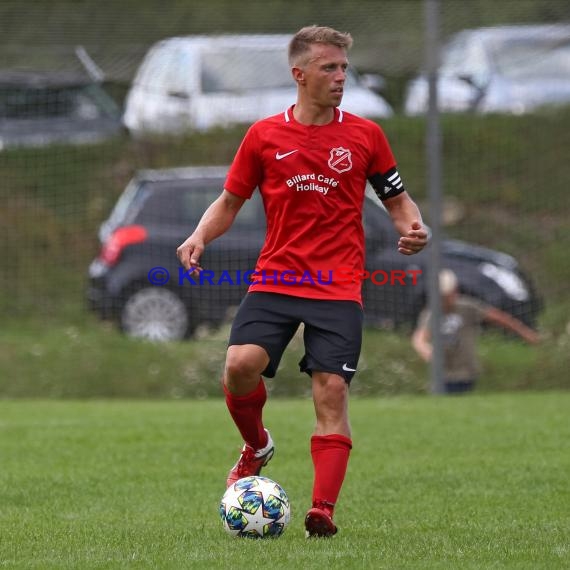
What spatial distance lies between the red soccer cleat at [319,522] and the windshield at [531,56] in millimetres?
9107

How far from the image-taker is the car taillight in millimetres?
14078

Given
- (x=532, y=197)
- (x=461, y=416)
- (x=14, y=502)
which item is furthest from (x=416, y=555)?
(x=532, y=197)

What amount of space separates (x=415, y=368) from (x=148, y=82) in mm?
3953

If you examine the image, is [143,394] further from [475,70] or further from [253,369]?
[253,369]

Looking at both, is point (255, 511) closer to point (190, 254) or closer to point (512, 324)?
point (190, 254)

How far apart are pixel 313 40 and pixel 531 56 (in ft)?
29.0

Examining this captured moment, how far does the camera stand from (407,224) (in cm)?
582

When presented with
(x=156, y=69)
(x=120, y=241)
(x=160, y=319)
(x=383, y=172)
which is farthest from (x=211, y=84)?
(x=383, y=172)

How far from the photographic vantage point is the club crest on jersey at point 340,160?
5.64 m

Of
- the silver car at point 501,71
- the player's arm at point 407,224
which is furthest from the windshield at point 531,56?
the player's arm at point 407,224

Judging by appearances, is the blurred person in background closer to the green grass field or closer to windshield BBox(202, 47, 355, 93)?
the green grass field

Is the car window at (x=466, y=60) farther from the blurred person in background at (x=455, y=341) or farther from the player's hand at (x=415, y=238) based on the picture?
the player's hand at (x=415, y=238)

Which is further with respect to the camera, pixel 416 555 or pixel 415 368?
pixel 415 368

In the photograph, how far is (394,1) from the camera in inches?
555
